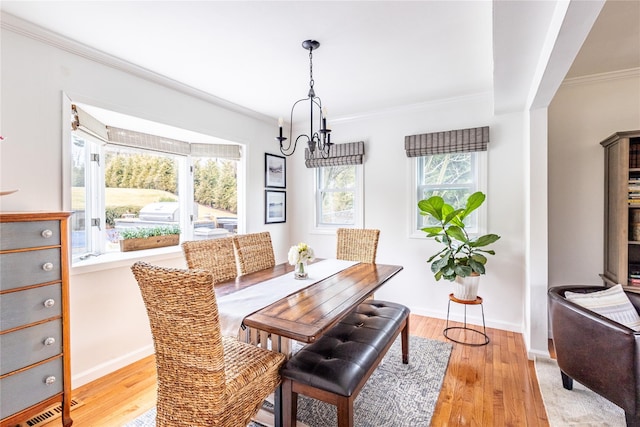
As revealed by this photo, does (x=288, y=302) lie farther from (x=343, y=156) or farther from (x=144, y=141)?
(x=343, y=156)

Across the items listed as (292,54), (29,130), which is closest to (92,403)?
(29,130)

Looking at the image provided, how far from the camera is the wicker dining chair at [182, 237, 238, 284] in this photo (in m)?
2.31

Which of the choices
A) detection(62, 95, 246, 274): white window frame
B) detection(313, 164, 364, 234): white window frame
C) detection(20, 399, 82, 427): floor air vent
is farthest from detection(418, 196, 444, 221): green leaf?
detection(20, 399, 82, 427): floor air vent

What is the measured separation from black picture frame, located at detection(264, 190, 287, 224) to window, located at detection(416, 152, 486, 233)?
1866mm

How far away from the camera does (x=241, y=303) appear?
70.8 inches

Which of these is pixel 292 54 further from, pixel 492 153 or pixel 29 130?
pixel 492 153

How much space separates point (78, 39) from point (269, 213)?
2582mm

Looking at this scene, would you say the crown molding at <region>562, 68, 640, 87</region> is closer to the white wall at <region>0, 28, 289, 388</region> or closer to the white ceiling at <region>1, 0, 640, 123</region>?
the white ceiling at <region>1, 0, 640, 123</region>

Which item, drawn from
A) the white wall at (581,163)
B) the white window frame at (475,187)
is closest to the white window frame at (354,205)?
the white window frame at (475,187)

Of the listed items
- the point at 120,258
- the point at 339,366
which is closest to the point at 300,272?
the point at 339,366

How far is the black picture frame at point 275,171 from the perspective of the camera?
4137 millimetres

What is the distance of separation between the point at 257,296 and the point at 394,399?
1200mm

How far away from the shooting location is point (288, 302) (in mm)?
1812

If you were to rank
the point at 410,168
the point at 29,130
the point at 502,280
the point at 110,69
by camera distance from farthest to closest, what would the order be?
the point at 410,168, the point at 502,280, the point at 110,69, the point at 29,130
